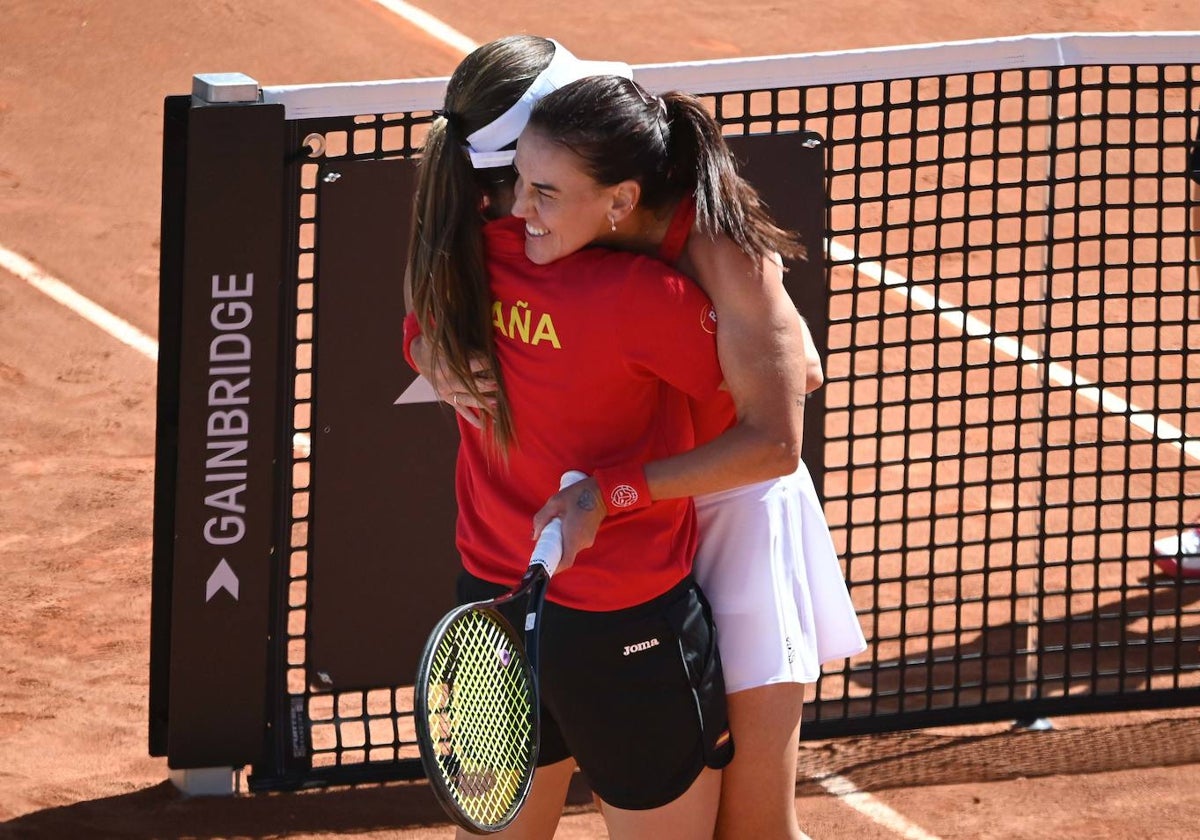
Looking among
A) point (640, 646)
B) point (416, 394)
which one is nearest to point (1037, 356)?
point (416, 394)

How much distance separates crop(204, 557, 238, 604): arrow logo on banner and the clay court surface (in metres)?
0.63

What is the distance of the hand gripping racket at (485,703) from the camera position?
2461mm

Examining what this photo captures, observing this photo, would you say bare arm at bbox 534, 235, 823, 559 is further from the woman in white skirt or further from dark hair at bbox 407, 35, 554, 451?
dark hair at bbox 407, 35, 554, 451

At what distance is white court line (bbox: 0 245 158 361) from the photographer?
7.14 m

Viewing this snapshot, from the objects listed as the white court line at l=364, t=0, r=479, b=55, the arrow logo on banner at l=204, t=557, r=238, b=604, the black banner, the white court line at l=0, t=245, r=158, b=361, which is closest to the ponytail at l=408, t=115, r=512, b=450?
the black banner

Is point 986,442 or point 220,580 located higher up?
point 986,442

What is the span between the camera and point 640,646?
2.76 metres

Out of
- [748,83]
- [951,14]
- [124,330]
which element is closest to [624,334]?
[748,83]

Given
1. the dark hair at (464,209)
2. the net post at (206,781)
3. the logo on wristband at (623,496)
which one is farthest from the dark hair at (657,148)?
the net post at (206,781)

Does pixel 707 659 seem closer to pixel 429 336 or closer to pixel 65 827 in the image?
pixel 429 336

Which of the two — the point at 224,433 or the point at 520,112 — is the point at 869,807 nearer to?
the point at 224,433

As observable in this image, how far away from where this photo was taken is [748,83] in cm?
406

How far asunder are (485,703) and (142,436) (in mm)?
4126

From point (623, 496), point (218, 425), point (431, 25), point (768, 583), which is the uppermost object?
point (431, 25)
